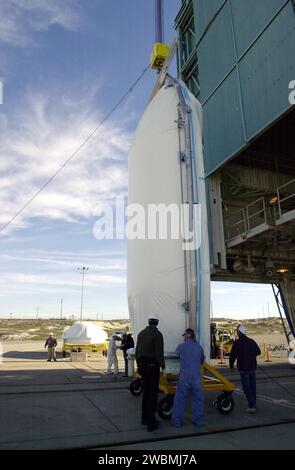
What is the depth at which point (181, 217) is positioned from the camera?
765cm

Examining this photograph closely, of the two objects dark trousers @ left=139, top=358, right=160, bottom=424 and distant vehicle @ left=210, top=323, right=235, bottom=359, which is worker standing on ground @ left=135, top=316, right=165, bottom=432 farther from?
distant vehicle @ left=210, top=323, right=235, bottom=359

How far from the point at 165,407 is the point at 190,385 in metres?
0.76

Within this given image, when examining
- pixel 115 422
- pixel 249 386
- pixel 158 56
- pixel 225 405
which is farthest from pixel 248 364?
pixel 158 56

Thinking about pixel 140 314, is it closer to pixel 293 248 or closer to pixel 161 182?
pixel 161 182

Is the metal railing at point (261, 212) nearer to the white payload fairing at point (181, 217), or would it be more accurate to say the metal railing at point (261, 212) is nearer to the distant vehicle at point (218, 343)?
the distant vehicle at point (218, 343)

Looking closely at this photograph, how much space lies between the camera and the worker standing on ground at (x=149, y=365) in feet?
19.3

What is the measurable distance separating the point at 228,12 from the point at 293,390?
43.5 feet

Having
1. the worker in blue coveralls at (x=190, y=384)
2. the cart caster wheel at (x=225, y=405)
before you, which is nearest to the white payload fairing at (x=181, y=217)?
the worker in blue coveralls at (x=190, y=384)

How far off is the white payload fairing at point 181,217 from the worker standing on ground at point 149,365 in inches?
42.7

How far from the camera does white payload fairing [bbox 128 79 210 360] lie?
7.26 meters

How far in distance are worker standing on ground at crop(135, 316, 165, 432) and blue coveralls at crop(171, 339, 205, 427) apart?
1.30 ft

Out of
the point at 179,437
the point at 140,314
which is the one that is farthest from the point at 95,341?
the point at 179,437

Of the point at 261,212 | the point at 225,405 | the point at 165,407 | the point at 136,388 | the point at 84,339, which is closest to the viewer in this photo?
the point at 165,407

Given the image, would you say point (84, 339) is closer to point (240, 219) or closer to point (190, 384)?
point (240, 219)
